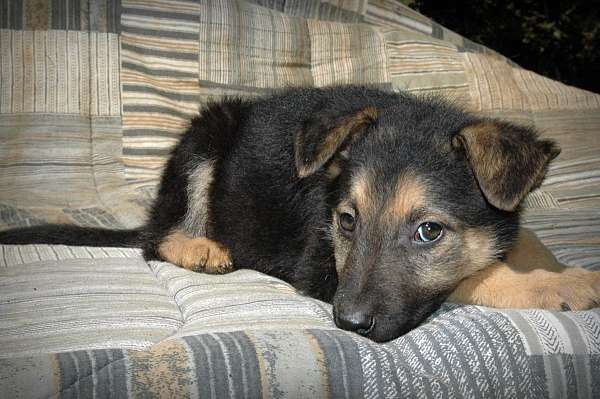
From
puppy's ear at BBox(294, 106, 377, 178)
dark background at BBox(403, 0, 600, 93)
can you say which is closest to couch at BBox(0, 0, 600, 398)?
puppy's ear at BBox(294, 106, 377, 178)

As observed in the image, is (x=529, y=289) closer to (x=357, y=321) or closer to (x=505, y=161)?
(x=505, y=161)

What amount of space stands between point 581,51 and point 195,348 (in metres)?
7.51

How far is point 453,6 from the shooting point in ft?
27.2

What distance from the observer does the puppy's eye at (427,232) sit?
275 centimetres

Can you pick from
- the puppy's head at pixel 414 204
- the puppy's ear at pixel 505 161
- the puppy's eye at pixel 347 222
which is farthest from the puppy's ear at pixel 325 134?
the puppy's ear at pixel 505 161

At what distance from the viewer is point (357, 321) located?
→ 2424mm

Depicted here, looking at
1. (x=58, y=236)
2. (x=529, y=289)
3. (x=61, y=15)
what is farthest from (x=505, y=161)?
(x=61, y=15)

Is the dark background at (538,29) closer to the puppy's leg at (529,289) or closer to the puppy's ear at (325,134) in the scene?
the puppy's ear at (325,134)

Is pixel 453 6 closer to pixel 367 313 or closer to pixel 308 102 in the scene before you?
pixel 308 102

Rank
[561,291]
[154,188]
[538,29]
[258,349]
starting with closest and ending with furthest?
[258,349]
[561,291]
[154,188]
[538,29]

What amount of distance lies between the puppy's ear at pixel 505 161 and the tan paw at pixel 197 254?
57.8 inches

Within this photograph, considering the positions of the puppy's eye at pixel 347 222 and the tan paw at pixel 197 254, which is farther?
the tan paw at pixel 197 254

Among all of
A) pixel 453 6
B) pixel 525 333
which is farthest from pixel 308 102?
pixel 453 6

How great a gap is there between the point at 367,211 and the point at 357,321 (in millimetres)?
574
